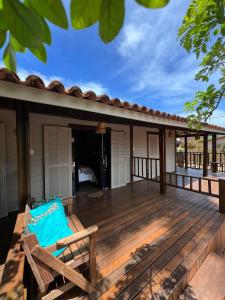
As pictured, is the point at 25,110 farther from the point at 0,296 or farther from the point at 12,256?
the point at 0,296

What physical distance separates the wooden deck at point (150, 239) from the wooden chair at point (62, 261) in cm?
18

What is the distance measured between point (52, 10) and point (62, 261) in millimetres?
2005

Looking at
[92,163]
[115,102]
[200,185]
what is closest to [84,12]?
[115,102]

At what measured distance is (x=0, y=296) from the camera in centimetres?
126

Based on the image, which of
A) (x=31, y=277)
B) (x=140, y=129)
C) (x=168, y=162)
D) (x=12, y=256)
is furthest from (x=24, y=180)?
(x=168, y=162)

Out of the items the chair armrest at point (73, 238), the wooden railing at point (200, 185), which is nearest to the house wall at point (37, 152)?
the chair armrest at point (73, 238)

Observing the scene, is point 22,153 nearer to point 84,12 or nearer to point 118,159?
point 84,12

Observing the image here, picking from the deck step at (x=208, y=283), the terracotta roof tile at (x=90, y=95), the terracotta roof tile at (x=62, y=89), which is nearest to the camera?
the terracotta roof tile at (x=62, y=89)

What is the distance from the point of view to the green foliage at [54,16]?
13.3 inches

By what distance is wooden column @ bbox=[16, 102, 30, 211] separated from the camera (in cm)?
240

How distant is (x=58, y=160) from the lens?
418 cm

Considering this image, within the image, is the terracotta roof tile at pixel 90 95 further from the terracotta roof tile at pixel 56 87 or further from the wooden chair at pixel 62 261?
the wooden chair at pixel 62 261

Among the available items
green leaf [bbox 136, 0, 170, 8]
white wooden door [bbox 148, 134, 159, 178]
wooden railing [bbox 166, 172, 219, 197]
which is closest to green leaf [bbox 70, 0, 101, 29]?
green leaf [bbox 136, 0, 170, 8]

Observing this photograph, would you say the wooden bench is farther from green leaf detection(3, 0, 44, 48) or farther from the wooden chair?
green leaf detection(3, 0, 44, 48)
